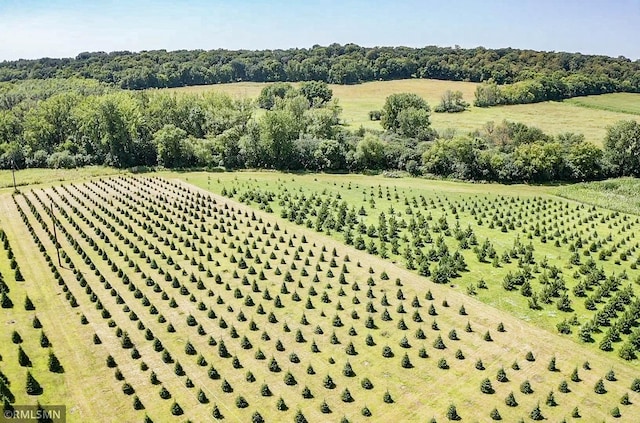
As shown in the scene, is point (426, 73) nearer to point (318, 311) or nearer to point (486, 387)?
point (318, 311)

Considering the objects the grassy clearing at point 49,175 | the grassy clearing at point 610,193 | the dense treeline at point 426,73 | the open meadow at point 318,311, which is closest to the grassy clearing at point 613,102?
the dense treeline at point 426,73

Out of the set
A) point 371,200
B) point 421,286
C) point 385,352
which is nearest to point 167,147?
point 371,200

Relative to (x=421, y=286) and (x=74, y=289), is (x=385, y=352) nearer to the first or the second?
(x=421, y=286)

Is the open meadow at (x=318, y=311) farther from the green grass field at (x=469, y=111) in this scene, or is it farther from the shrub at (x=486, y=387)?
the green grass field at (x=469, y=111)

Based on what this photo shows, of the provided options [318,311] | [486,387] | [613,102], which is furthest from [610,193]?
[613,102]

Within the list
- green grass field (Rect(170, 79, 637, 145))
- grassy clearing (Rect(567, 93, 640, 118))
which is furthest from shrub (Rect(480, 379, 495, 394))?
grassy clearing (Rect(567, 93, 640, 118))

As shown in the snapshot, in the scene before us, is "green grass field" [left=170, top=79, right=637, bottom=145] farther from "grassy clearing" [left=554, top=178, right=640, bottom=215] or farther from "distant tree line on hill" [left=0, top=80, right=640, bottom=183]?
"grassy clearing" [left=554, top=178, right=640, bottom=215]
